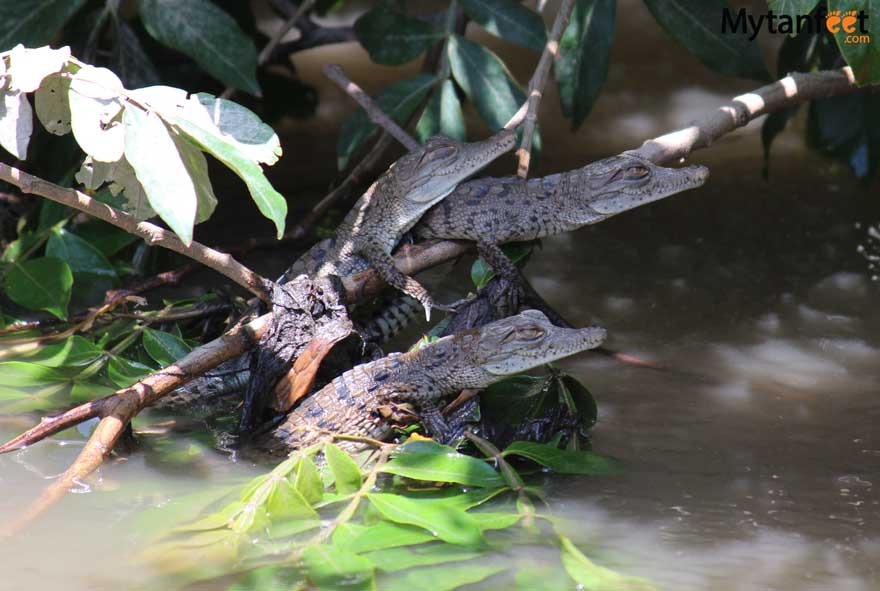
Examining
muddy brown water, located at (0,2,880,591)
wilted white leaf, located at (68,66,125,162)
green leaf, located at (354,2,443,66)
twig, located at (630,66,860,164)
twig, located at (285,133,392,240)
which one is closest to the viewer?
wilted white leaf, located at (68,66,125,162)

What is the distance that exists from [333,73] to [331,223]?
1.43 metres

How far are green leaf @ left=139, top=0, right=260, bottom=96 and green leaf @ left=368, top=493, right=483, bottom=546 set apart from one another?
1938 mm

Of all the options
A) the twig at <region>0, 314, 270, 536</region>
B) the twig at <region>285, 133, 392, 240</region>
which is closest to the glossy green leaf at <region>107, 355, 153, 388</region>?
the twig at <region>0, 314, 270, 536</region>

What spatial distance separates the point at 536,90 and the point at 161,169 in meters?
1.79

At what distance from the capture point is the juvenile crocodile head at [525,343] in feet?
10.5

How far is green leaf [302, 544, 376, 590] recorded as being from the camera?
2486 millimetres

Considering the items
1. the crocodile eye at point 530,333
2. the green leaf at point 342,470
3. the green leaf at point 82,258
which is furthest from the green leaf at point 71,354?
the crocodile eye at point 530,333

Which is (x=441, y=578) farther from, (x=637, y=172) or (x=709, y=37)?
(x=709, y=37)

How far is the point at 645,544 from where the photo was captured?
2760mm

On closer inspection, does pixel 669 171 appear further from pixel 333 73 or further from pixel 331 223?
pixel 331 223

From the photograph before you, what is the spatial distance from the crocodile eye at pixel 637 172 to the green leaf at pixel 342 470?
1386 millimetres

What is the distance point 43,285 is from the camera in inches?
154

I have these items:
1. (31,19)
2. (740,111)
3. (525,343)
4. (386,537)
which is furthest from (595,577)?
(31,19)

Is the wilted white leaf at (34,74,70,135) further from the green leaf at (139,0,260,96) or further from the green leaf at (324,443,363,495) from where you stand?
the green leaf at (139,0,260,96)
